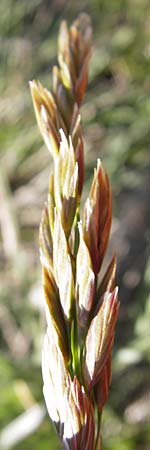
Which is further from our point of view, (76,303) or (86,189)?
(86,189)

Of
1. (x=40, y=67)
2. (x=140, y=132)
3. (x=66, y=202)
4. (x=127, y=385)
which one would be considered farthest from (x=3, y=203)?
(x=66, y=202)

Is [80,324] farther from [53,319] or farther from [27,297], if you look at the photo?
[27,297]

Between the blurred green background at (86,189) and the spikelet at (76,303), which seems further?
the blurred green background at (86,189)

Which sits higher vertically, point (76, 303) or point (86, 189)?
point (86, 189)

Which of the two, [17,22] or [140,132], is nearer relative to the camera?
[140,132]
